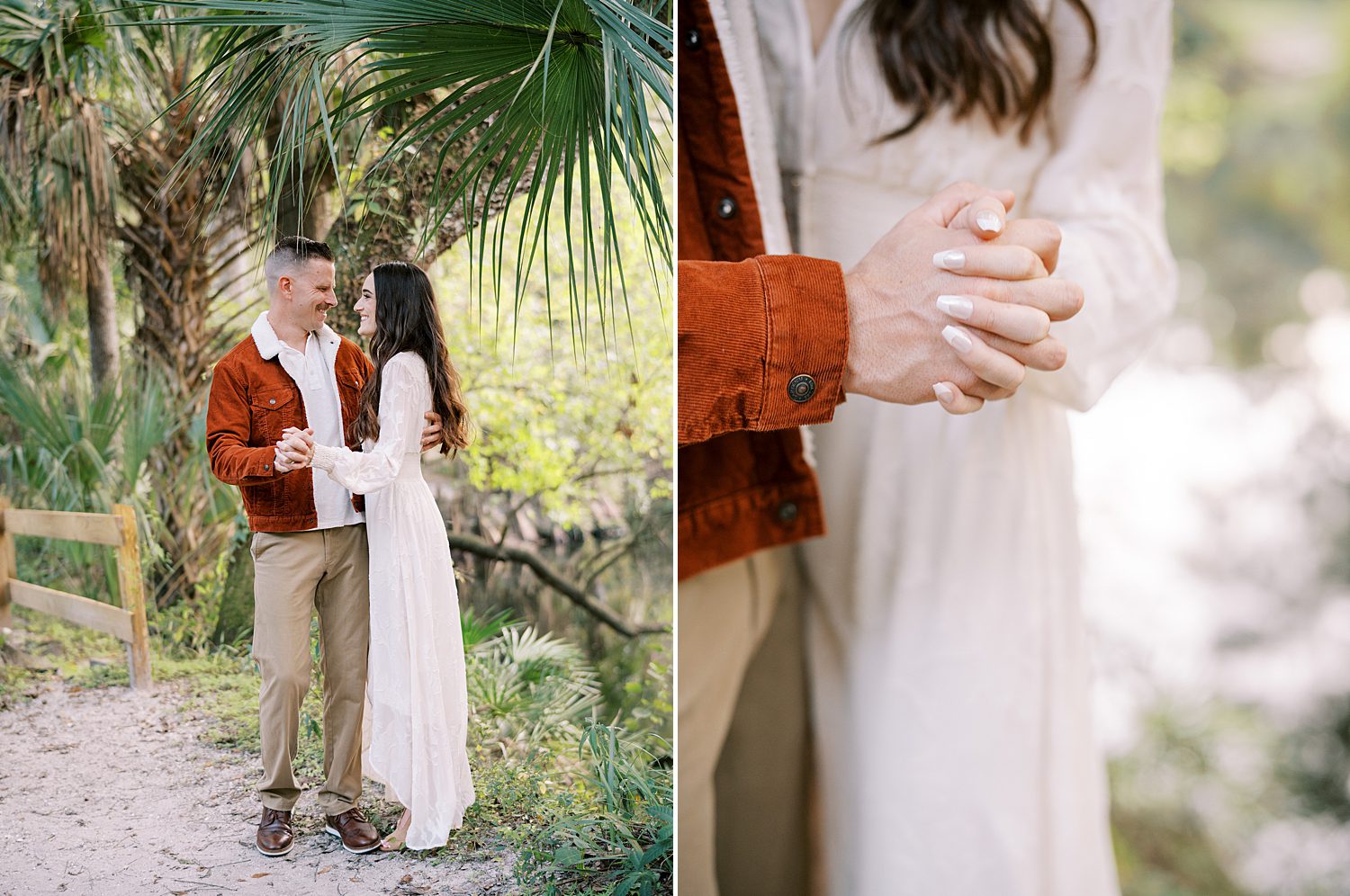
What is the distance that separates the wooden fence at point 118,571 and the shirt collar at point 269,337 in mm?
174

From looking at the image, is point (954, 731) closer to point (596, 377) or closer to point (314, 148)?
point (596, 377)

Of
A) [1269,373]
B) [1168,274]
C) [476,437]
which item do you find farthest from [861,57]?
[1269,373]

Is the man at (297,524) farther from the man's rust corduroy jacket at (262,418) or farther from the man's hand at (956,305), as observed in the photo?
the man's hand at (956,305)

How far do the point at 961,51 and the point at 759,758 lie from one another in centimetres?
60

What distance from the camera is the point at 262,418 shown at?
1.90 ft

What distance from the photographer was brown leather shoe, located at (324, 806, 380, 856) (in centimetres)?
60

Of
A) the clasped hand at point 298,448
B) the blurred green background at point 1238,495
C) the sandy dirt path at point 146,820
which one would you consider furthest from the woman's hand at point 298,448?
the blurred green background at point 1238,495

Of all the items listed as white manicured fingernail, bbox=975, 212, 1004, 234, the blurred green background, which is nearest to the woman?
white manicured fingernail, bbox=975, 212, 1004, 234

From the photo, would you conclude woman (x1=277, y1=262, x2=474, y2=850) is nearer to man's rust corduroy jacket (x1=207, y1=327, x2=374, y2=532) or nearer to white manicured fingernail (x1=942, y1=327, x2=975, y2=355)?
man's rust corduroy jacket (x1=207, y1=327, x2=374, y2=532)

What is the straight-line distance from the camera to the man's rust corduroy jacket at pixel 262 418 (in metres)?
0.58

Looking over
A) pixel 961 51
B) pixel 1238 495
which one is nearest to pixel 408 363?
pixel 961 51

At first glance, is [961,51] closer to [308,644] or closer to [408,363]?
[408,363]

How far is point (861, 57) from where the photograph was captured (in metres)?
0.59

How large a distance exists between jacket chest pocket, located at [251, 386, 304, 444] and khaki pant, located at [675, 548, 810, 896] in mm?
345
